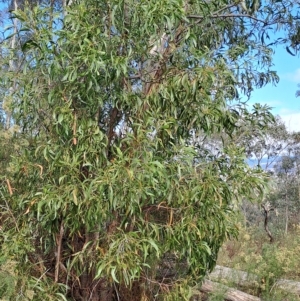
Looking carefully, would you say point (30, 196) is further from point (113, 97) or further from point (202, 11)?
point (202, 11)

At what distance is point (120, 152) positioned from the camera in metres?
2.17

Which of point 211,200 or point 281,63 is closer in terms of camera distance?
point 211,200

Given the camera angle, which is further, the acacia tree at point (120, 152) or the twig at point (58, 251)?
the twig at point (58, 251)

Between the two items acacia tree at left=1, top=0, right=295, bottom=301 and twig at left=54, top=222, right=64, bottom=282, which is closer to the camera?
acacia tree at left=1, top=0, right=295, bottom=301

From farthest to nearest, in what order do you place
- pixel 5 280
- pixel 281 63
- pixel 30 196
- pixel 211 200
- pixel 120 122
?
pixel 281 63, pixel 120 122, pixel 30 196, pixel 211 200, pixel 5 280

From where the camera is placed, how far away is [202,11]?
2.56 metres

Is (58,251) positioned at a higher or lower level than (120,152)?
lower

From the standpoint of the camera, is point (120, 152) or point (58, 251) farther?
point (58, 251)

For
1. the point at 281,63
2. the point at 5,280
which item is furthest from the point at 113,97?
the point at 281,63

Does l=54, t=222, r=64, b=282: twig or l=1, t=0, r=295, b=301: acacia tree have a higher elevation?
l=1, t=0, r=295, b=301: acacia tree

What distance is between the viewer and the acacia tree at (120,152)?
221 cm

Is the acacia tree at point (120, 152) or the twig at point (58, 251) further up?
the acacia tree at point (120, 152)

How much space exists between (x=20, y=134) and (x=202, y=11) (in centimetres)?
164

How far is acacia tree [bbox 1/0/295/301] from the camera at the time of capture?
7.25ft
